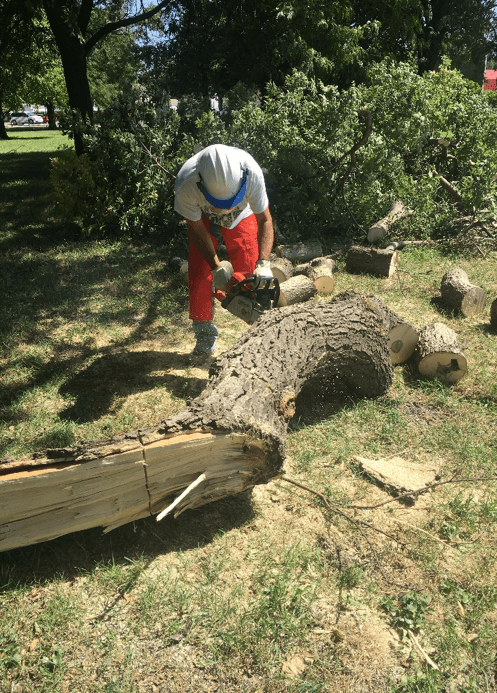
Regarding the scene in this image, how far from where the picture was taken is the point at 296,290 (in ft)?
18.2

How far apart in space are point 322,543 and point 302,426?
3.41ft

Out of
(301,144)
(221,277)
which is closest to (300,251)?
(301,144)

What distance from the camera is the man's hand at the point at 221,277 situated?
12.6 feet

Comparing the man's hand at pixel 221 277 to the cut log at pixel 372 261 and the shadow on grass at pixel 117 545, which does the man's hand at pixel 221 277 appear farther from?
the cut log at pixel 372 261

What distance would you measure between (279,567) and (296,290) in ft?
11.3

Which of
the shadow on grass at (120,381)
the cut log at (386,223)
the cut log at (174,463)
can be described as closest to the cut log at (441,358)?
the cut log at (174,463)

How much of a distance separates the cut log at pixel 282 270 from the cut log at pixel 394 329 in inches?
76.9

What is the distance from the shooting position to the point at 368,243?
7.33m

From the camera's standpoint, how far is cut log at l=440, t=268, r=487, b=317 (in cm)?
527

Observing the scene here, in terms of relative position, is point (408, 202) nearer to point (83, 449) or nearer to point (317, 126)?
point (317, 126)

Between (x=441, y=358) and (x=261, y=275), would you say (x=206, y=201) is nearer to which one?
(x=261, y=275)

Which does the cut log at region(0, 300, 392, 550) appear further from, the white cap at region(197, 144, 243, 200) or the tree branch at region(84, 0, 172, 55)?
the tree branch at region(84, 0, 172, 55)

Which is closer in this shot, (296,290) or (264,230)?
(264,230)

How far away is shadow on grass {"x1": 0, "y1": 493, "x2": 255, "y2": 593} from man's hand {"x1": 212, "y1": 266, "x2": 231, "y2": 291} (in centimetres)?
164
